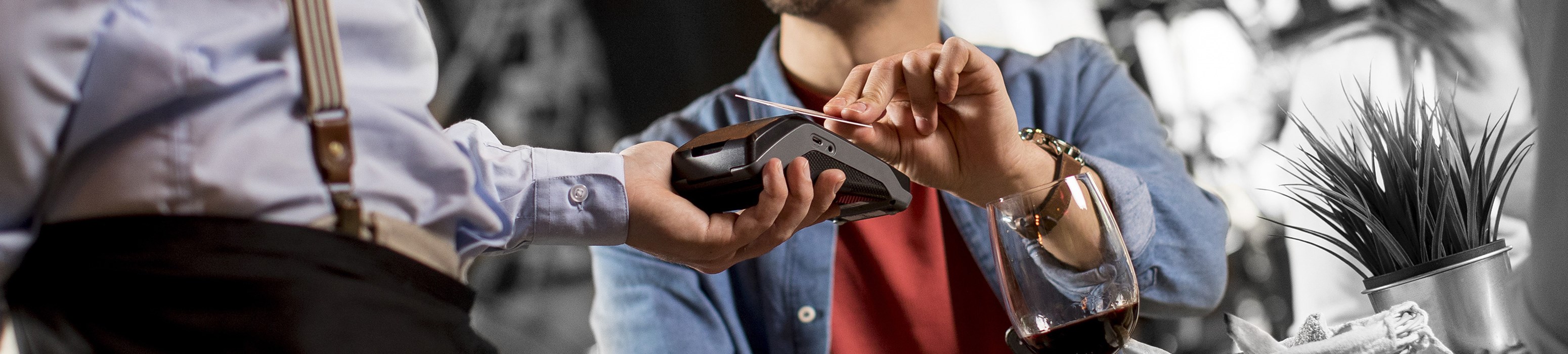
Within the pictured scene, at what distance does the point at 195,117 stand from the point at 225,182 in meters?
0.04

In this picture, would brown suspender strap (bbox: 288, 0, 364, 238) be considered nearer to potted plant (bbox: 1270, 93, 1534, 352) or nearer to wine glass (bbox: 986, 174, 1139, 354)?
wine glass (bbox: 986, 174, 1139, 354)

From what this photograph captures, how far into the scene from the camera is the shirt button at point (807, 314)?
1.28m

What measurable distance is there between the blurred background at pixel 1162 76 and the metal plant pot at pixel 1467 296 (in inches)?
31.2

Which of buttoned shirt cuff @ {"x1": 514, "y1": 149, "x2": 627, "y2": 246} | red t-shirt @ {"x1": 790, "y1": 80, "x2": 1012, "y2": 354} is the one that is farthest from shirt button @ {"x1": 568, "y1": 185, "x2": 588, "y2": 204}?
red t-shirt @ {"x1": 790, "y1": 80, "x2": 1012, "y2": 354}

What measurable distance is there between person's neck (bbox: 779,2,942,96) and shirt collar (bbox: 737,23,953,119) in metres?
0.03

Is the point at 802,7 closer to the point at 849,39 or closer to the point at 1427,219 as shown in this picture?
the point at 849,39

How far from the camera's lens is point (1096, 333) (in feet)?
2.29

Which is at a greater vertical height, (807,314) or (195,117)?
(195,117)

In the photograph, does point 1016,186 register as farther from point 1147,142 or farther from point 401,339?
point 401,339

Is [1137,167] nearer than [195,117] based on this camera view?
No

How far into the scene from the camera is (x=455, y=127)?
0.68 metres

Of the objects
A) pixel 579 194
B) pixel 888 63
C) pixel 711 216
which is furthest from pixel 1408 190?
pixel 579 194

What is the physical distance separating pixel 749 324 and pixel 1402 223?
84 centimetres

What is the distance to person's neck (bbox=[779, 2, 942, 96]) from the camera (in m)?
1.42
